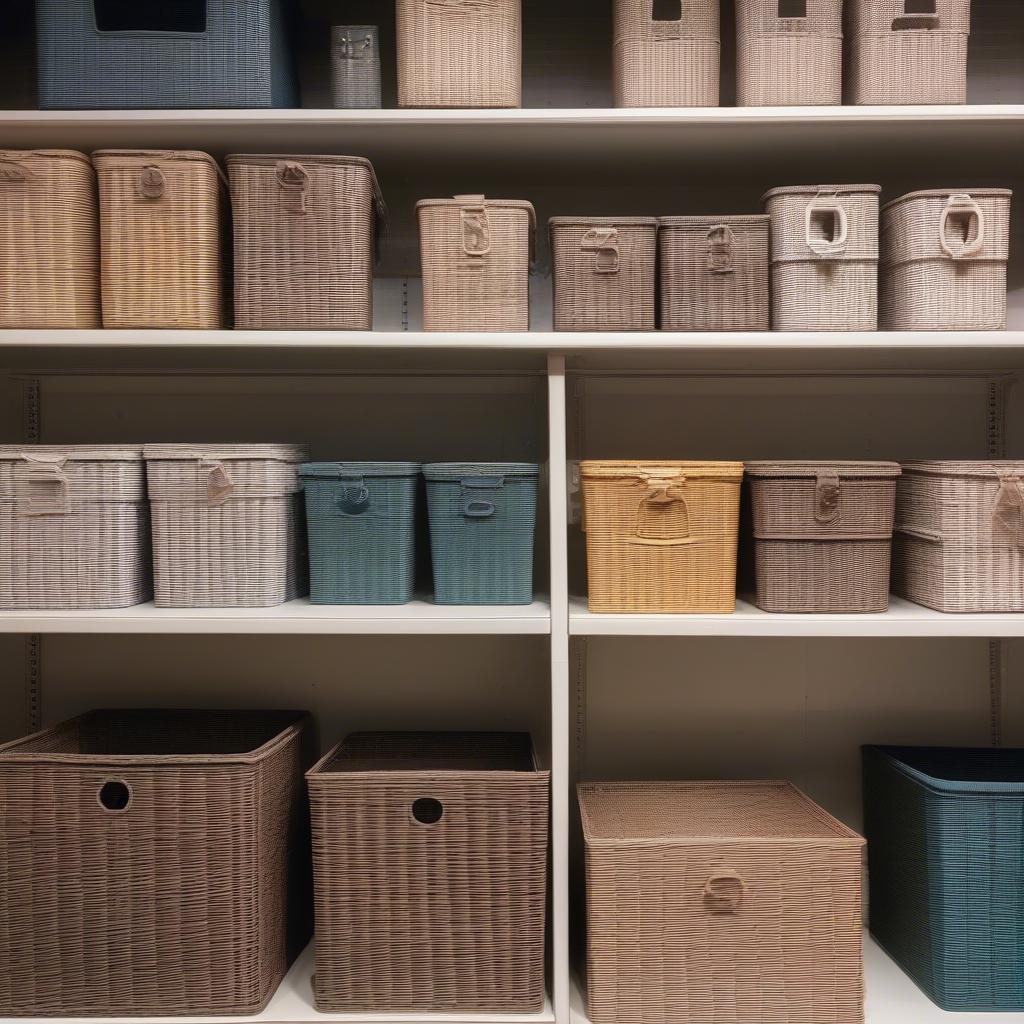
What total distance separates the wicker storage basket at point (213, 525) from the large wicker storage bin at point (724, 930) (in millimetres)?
853

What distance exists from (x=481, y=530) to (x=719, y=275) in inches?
27.5

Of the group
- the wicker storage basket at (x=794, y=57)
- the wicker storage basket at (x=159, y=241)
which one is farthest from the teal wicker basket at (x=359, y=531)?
the wicker storage basket at (x=794, y=57)

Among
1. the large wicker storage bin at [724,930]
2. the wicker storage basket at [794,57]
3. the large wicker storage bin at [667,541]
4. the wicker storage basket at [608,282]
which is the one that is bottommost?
the large wicker storage bin at [724,930]

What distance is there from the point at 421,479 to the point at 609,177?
0.86 meters

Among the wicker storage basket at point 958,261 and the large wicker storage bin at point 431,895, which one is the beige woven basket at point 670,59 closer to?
the wicker storage basket at point 958,261

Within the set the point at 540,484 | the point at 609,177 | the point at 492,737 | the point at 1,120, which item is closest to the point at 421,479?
the point at 540,484

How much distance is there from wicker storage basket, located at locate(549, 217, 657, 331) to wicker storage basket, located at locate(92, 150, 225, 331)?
71cm

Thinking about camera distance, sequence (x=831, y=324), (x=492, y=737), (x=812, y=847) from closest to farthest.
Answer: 1. (x=812, y=847)
2. (x=831, y=324)
3. (x=492, y=737)

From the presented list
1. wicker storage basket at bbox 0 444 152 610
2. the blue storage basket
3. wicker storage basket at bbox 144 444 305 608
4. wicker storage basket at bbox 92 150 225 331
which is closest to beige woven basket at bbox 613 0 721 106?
the blue storage basket

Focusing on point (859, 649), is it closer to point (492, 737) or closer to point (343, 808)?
point (492, 737)

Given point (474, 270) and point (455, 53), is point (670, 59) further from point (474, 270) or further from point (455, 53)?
point (474, 270)

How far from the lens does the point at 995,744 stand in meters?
2.11

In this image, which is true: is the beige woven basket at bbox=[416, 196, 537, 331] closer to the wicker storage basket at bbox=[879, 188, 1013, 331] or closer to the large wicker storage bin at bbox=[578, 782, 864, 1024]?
the wicker storage basket at bbox=[879, 188, 1013, 331]

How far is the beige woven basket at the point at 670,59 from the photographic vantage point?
1.67 metres
